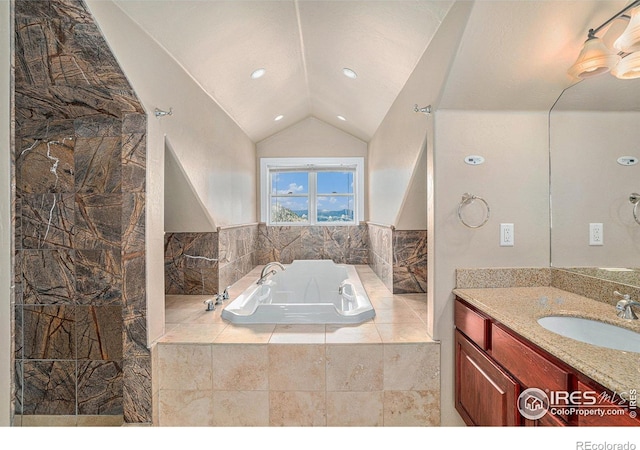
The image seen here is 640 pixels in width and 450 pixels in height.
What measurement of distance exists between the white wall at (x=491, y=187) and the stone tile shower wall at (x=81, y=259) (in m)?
1.72

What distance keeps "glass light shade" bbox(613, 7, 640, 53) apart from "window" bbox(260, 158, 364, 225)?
11.1ft

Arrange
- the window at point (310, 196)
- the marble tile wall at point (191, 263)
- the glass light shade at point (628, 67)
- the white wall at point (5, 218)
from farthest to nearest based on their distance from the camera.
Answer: the window at point (310, 196) < the marble tile wall at point (191, 263) < the glass light shade at point (628, 67) < the white wall at point (5, 218)

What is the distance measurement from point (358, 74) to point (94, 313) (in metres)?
2.58

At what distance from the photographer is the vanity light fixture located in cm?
120

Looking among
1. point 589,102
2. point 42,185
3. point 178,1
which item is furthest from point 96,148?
point 589,102

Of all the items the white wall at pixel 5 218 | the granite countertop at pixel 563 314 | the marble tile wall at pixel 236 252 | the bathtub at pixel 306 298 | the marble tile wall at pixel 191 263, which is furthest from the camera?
the marble tile wall at pixel 236 252

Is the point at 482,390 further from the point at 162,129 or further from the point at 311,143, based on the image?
the point at 311,143

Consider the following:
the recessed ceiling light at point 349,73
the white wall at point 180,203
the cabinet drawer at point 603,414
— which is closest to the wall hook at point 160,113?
the white wall at point 180,203

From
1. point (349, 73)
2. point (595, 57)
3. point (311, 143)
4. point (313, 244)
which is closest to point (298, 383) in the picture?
point (595, 57)

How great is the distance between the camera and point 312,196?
4.57 m

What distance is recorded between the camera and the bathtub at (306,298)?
6.96ft

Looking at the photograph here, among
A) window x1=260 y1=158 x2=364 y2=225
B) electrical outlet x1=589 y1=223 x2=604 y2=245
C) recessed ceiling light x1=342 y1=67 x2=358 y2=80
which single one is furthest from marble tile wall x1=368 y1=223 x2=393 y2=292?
electrical outlet x1=589 y1=223 x2=604 y2=245

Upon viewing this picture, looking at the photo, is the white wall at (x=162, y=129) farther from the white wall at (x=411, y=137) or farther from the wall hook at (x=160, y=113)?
the white wall at (x=411, y=137)

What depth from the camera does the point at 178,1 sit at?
159 cm
